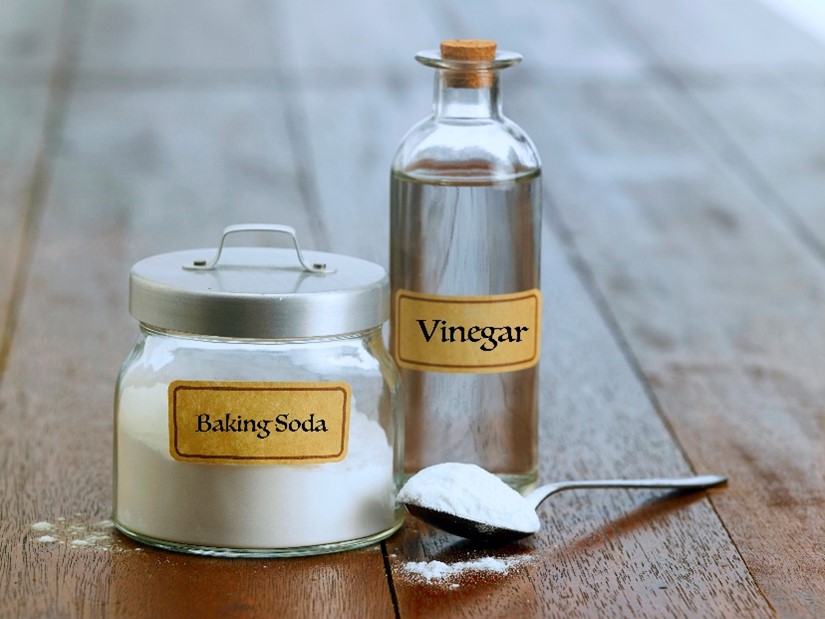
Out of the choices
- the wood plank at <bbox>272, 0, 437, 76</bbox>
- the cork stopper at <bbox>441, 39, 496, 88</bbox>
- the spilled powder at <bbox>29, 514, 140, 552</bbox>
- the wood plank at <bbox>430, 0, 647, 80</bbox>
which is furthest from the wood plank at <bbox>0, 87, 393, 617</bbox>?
the wood plank at <bbox>430, 0, 647, 80</bbox>

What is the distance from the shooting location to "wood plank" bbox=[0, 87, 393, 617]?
54cm

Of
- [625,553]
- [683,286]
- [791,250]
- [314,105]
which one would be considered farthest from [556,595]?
[314,105]

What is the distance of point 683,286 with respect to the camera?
1145 millimetres

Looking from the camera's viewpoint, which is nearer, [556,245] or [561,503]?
[561,503]

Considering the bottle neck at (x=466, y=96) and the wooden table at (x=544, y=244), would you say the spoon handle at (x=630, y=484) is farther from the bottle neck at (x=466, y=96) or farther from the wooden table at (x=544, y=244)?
the bottle neck at (x=466, y=96)

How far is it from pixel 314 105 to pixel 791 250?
1.99ft

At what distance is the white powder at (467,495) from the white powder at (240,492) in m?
0.02

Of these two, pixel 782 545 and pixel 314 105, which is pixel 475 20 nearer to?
pixel 314 105

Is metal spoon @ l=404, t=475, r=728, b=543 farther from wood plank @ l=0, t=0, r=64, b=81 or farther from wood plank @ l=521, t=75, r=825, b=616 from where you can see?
wood plank @ l=0, t=0, r=64, b=81

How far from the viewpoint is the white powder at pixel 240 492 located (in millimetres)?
563

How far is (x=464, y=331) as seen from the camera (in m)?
0.63

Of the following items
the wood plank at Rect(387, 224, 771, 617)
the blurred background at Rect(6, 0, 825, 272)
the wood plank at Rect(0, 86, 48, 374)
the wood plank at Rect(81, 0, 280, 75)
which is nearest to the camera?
the wood plank at Rect(387, 224, 771, 617)

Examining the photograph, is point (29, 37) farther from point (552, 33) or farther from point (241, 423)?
point (241, 423)

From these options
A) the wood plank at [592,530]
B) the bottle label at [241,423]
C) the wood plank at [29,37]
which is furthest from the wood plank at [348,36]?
the bottle label at [241,423]
